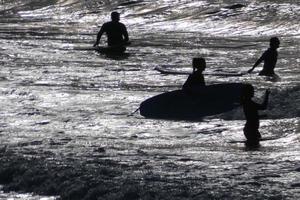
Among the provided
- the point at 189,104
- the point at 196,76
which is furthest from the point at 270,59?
the point at 196,76

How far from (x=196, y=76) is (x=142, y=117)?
1243 mm

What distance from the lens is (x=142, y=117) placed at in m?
18.2

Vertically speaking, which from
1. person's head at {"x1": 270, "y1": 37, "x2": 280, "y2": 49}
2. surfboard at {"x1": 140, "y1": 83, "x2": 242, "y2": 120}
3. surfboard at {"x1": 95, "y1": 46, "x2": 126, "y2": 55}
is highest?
person's head at {"x1": 270, "y1": 37, "x2": 280, "y2": 49}

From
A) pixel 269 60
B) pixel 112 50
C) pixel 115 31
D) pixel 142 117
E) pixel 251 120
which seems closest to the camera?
pixel 251 120

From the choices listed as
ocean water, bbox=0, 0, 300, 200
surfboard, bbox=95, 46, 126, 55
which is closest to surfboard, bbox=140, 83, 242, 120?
ocean water, bbox=0, 0, 300, 200

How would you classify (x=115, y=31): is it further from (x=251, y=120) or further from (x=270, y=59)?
(x=251, y=120)

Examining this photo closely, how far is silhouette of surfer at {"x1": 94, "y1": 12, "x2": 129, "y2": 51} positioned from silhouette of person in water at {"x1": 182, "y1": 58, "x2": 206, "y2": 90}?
9666 millimetres

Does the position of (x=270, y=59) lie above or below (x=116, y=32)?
above

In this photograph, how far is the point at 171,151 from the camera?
14.7m

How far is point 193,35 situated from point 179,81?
385 inches

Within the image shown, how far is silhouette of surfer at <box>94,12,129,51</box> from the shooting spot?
27.9 metres

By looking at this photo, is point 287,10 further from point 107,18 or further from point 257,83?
point 257,83

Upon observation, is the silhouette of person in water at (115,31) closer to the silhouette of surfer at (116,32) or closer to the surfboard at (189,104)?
the silhouette of surfer at (116,32)

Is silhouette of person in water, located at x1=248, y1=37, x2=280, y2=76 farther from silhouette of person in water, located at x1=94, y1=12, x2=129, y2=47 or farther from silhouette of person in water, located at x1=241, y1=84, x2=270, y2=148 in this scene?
silhouette of person in water, located at x1=94, y1=12, x2=129, y2=47
